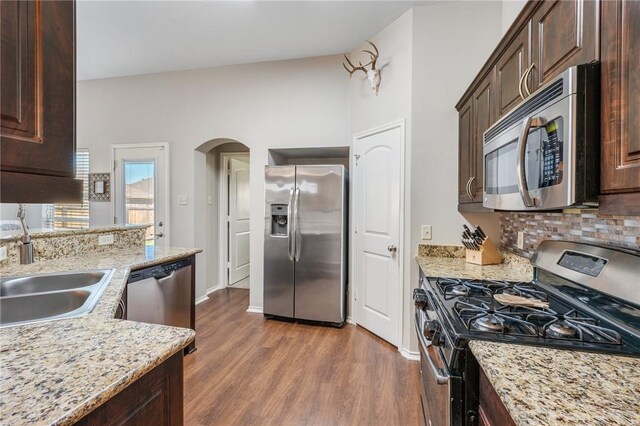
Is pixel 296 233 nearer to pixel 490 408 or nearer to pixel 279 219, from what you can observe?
pixel 279 219

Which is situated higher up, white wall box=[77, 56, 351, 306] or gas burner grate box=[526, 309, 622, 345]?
white wall box=[77, 56, 351, 306]

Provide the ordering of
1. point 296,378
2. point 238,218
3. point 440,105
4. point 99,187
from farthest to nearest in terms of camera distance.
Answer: point 238,218 < point 99,187 < point 440,105 < point 296,378

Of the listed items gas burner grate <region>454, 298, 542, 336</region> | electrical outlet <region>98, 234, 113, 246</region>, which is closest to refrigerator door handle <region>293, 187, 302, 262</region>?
electrical outlet <region>98, 234, 113, 246</region>

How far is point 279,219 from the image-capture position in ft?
11.3

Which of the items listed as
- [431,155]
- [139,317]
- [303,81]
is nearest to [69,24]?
[139,317]

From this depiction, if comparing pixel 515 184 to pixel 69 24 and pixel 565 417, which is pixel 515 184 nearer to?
pixel 565 417

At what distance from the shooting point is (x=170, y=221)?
3928 mm

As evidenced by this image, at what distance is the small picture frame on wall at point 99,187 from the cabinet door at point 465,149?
14.1ft

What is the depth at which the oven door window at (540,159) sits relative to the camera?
3.13ft

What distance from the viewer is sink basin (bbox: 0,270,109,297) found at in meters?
1.56

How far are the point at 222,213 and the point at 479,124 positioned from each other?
3.53 m

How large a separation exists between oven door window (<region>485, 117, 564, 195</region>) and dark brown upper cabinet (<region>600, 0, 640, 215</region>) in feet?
0.36

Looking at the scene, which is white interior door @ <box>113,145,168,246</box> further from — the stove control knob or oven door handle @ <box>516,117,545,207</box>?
oven door handle @ <box>516,117,545,207</box>

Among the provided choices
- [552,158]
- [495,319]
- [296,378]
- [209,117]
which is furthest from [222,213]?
[552,158]
